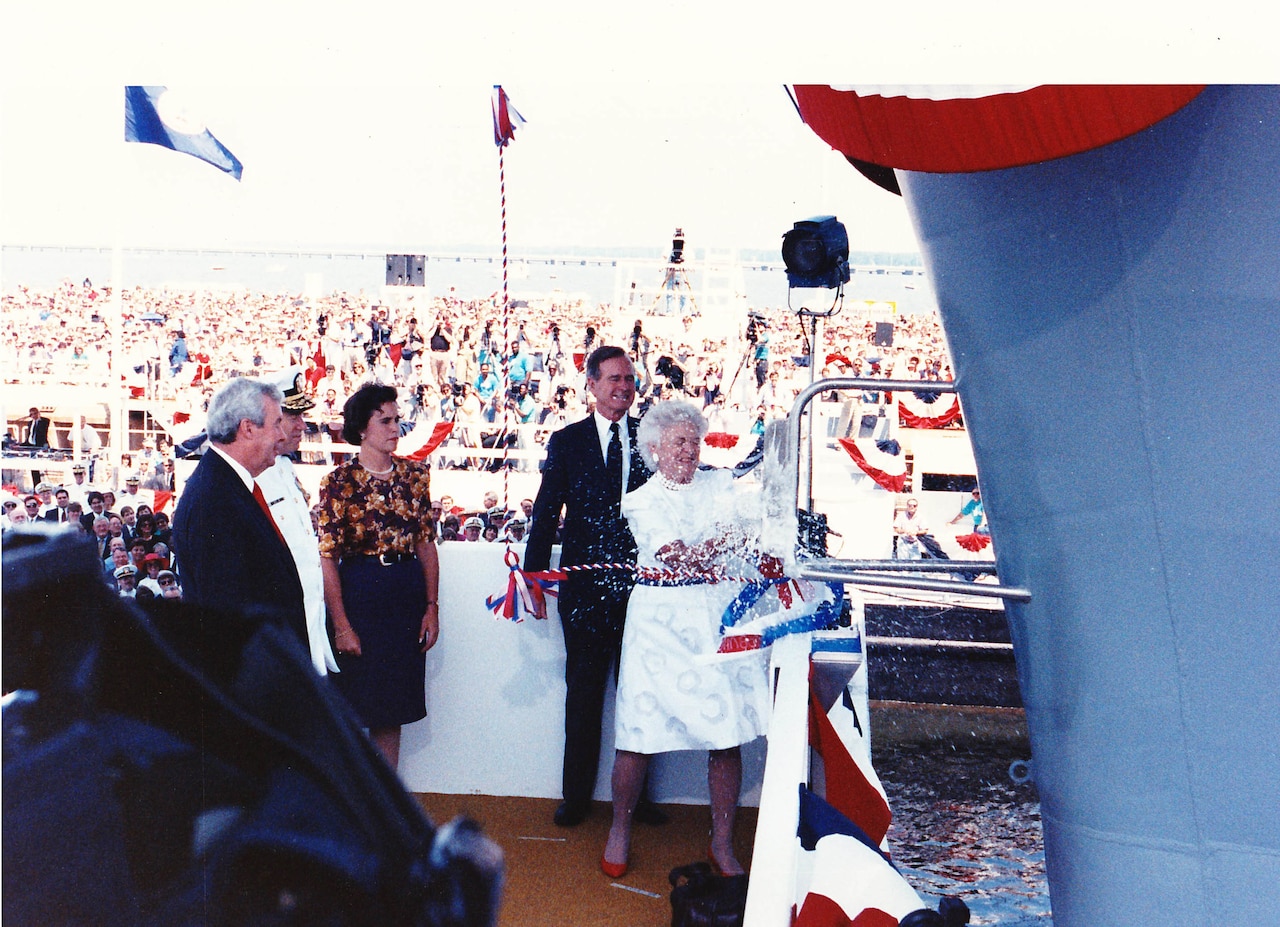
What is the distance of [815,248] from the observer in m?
2.61

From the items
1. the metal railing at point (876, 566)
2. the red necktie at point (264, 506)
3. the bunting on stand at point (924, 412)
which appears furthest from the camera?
the bunting on stand at point (924, 412)

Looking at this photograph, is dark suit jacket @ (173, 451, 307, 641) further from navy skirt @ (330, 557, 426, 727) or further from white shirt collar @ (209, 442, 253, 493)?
navy skirt @ (330, 557, 426, 727)

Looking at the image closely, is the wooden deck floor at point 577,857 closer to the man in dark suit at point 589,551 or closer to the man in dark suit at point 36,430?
the man in dark suit at point 589,551

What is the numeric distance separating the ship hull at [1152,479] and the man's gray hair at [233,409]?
4.60 ft

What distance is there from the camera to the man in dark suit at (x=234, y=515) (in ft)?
7.14

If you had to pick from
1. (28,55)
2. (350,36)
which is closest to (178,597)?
(28,55)

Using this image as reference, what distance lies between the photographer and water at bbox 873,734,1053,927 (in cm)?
372

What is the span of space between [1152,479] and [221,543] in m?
1.70

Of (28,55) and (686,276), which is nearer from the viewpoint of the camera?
(28,55)

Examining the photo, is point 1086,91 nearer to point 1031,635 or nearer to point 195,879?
point 1031,635

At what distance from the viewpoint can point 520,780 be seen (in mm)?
3055

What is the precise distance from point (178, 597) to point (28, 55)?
1.01 metres

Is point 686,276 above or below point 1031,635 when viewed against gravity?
above

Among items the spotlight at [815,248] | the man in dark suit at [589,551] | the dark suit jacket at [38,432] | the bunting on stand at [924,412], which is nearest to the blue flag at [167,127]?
the man in dark suit at [589,551]
